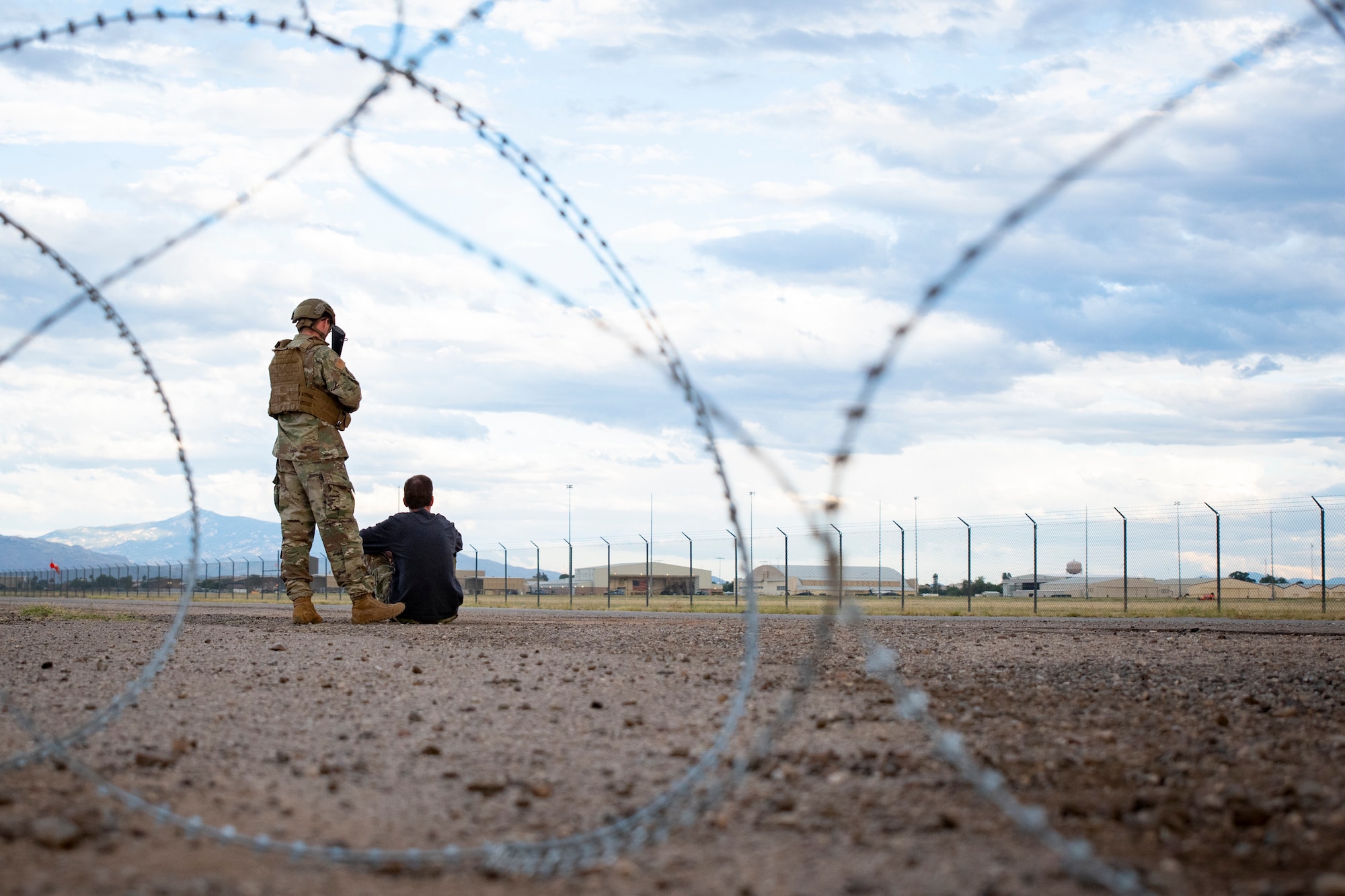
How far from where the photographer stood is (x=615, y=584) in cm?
7569

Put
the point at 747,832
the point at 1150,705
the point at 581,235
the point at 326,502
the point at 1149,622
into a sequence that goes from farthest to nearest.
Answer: the point at 1149,622, the point at 326,502, the point at 1150,705, the point at 581,235, the point at 747,832

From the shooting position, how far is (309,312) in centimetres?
944

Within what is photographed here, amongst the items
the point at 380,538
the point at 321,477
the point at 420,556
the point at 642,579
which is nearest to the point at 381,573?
the point at 380,538

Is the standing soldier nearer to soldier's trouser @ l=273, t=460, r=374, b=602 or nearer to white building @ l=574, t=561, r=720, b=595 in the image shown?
soldier's trouser @ l=273, t=460, r=374, b=602

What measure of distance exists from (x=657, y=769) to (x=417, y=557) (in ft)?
19.6

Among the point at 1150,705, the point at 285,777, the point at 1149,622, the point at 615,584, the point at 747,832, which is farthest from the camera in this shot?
the point at 615,584

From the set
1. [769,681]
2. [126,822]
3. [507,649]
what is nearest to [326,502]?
[507,649]

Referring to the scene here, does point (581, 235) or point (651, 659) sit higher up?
point (581, 235)

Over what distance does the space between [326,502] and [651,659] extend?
326 centimetres

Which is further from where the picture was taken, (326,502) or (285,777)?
(326,502)

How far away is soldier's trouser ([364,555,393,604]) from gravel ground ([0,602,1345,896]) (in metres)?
2.11

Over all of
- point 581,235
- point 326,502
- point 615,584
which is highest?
point 581,235

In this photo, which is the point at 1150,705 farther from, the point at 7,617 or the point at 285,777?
the point at 7,617

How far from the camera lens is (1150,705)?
5695mm
